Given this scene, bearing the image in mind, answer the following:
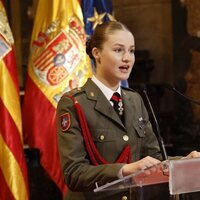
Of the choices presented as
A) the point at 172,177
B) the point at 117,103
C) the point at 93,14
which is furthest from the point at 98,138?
the point at 93,14

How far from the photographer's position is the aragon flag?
3516 millimetres

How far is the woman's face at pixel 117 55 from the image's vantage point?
6.17 feet

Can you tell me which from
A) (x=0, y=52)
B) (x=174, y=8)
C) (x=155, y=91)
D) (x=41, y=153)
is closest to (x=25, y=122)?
(x=41, y=153)

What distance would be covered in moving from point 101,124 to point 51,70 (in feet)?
5.48

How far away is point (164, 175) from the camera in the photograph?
5.08ft

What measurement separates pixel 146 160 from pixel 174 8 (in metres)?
3.11

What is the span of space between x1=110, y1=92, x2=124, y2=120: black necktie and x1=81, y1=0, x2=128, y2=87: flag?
1840 mm

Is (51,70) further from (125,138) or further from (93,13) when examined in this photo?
(125,138)

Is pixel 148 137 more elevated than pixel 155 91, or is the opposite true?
pixel 148 137

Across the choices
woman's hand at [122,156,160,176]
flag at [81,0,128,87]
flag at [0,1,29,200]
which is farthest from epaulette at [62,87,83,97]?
flag at [81,0,128,87]

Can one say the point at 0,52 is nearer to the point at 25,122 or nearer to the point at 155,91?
the point at 25,122

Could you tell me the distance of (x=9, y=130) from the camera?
128 inches

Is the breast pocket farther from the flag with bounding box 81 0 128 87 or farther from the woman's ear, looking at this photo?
the flag with bounding box 81 0 128 87

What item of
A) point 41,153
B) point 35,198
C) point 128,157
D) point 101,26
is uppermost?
point 101,26
